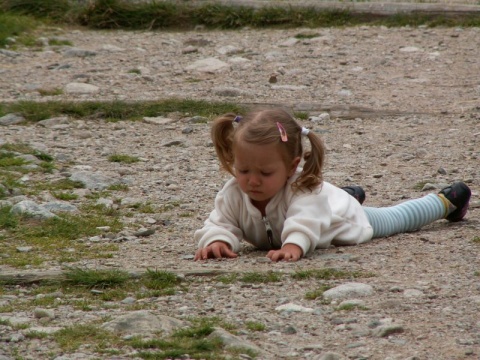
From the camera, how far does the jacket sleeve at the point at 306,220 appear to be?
5680 millimetres

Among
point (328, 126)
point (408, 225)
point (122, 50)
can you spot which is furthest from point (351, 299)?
point (122, 50)

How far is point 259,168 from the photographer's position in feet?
18.6

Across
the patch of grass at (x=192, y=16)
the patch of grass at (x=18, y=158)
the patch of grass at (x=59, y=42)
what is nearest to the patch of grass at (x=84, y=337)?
the patch of grass at (x=18, y=158)

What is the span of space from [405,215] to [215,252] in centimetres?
138

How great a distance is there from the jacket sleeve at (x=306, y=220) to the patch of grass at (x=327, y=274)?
39 centimetres

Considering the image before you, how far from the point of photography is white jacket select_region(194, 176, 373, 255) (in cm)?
573

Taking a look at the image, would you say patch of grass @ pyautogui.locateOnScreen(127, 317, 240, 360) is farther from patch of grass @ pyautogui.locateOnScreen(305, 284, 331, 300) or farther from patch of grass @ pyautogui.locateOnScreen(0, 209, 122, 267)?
patch of grass @ pyautogui.locateOnScreen(0, 209, 122, 267)

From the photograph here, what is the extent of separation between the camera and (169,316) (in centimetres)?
459

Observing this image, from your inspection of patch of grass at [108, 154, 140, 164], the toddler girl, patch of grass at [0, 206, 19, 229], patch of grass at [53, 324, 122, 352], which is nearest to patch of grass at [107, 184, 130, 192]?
patch of grass at [108, 154, 140, 164]

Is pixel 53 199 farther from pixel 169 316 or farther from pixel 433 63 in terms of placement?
pixel 433 63

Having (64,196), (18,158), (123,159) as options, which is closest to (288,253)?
(64,196)

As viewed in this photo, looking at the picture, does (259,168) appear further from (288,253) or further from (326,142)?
(326,142)

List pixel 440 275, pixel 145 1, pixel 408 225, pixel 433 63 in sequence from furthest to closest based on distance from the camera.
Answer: pixel 145 1 < pixel 433 63 < pixel 408 225 < pixel 440 275

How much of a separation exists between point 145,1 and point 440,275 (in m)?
9.19
